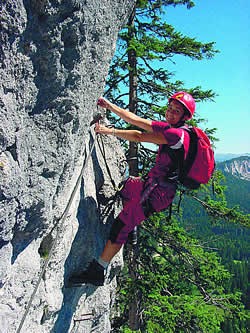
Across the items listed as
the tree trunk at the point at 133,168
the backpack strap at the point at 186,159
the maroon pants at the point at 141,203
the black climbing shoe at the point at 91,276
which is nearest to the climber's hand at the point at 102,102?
the backpack strap at the point at 186,159

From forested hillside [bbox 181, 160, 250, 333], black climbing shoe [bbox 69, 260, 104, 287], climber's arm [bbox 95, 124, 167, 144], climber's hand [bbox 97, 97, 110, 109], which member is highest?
forested hillside [bbox 181, 160, 250, 333]

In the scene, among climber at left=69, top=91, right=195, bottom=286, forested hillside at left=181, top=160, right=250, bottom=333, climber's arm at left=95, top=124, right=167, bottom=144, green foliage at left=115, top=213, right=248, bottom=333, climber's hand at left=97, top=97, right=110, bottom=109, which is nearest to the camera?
climber's arm at left=95, top=124, right=167, bottom=144

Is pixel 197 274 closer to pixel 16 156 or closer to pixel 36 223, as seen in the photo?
pixel 36 223

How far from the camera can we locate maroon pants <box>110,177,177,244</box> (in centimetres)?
416

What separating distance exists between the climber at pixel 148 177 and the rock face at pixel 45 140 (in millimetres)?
349

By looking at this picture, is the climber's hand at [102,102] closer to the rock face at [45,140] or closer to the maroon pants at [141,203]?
the rock face at [45,140]

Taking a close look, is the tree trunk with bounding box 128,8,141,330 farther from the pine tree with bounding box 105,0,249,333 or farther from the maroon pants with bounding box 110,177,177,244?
the maroon pants with bounding box 110,177,177,244

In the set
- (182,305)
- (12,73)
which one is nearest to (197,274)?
(182,305)

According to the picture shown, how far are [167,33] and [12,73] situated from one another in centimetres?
732

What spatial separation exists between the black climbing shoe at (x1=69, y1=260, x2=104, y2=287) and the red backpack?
1742 mm

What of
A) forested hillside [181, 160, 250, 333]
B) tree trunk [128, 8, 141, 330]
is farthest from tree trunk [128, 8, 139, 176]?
forested hillside [181, 160, 250, 333]

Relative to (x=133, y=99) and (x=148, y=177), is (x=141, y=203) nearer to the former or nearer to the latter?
(x=148, y=177)

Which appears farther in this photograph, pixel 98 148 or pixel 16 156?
pixel 98 148

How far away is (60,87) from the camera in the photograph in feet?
8.90
